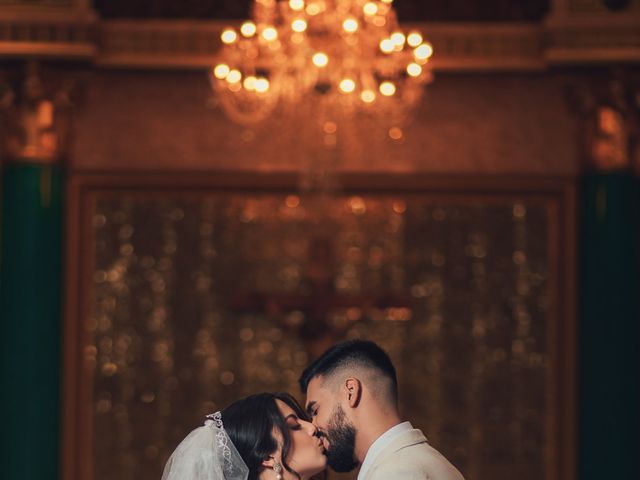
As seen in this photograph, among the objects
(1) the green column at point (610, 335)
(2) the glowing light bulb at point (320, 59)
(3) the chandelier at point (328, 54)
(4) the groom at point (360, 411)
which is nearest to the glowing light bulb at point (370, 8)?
(3) the chandelier at point (328, 54)

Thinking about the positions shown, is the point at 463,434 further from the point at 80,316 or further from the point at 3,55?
the point at 3,55

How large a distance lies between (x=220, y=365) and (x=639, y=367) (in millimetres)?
3281

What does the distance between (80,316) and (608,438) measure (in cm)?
419

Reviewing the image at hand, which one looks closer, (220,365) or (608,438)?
(608,438)

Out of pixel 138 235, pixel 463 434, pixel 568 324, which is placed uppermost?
pixel 138 235

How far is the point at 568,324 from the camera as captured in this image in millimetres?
11250

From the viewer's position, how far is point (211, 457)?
4.86 meters

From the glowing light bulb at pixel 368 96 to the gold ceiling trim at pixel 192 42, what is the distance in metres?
1.72

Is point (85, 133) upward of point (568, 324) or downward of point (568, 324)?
upward

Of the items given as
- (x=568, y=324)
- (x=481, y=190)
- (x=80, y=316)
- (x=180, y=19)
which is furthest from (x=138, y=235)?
(x=568, y=324)

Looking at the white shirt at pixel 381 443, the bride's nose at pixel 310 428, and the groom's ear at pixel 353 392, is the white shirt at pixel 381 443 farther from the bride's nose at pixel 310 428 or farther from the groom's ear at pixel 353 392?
the bride's nose at pixel 310 428

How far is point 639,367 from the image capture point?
10891mm

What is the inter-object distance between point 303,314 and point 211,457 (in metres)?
6.42

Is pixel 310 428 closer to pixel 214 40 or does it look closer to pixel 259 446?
pixel 259 446
